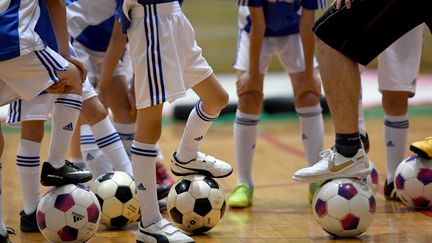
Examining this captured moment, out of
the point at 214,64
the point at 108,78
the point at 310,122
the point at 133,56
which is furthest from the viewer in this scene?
the point at 214,64

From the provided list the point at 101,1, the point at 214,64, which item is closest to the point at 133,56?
the point at 101,1

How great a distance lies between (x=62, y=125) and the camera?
4.82 meters

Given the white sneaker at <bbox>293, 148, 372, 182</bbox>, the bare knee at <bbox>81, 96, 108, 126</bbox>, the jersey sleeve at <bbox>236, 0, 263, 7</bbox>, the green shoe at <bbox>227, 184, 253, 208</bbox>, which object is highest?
the jersey sleeve at <bbox>236, 0, 263, 7</bbox>

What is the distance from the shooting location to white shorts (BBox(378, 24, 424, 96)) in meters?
5.96

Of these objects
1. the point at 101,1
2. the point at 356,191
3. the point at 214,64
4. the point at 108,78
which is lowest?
the point at 214,64

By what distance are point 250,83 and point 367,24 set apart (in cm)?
154

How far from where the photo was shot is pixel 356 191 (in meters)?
4.68

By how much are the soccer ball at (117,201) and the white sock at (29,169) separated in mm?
386

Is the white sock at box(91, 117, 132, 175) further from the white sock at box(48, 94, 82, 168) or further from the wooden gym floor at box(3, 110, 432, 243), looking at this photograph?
the white sock at box(48, 94, 82, 168)

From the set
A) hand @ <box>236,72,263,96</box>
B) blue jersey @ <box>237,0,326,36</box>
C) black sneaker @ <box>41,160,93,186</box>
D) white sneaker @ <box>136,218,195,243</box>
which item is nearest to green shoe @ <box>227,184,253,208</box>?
hand @ <box>236,72,263,96</box>

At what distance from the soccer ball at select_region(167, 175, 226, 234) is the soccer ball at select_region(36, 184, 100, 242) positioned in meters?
0.52

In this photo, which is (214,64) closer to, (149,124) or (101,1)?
(101,1)

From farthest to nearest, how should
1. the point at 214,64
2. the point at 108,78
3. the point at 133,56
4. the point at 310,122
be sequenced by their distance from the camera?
the point at 214,64
the point at 310,122
the point at 108,78
the point at 133,56

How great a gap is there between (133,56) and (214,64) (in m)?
9.53
